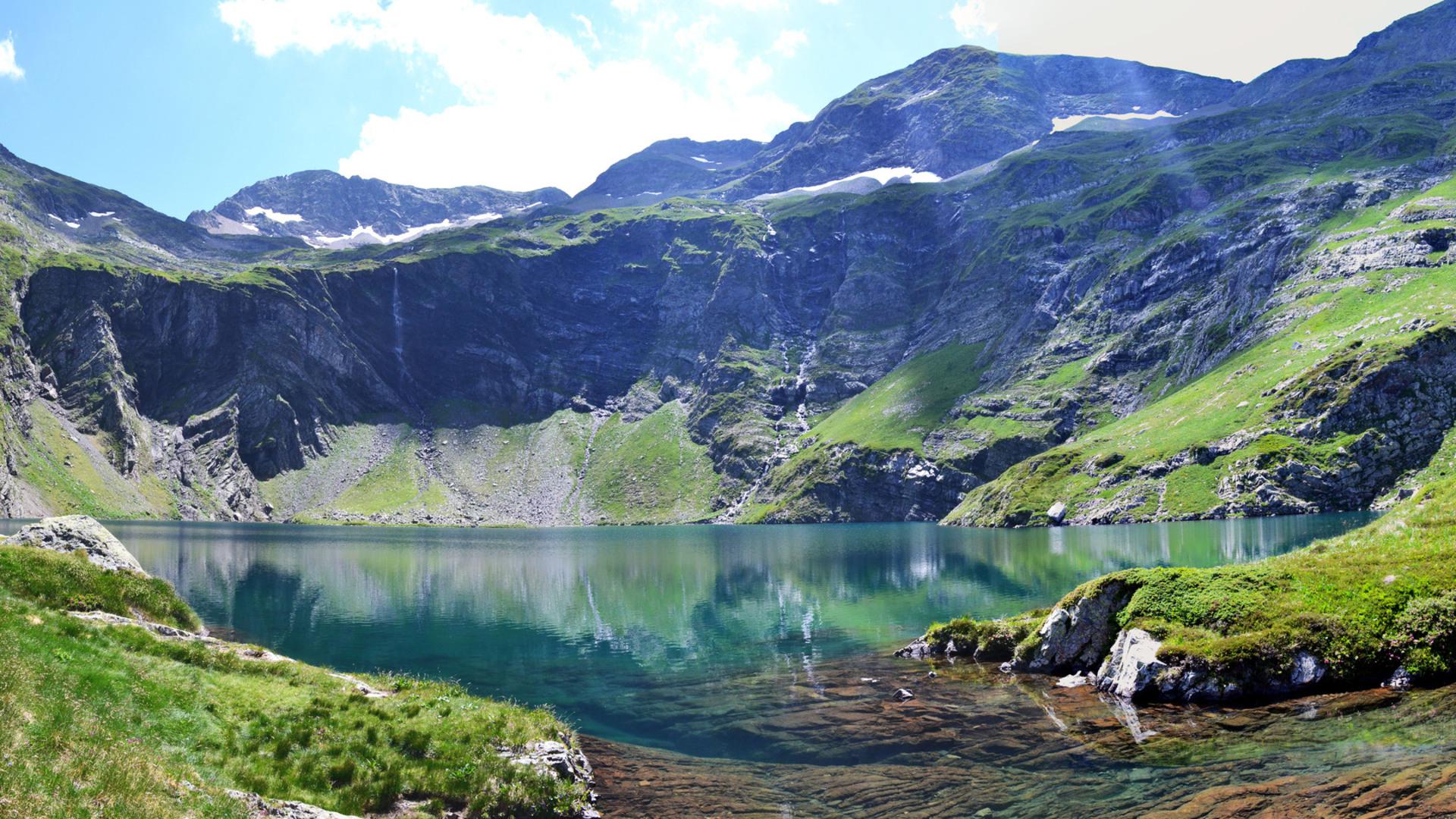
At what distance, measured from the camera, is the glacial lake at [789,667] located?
71.7 ft

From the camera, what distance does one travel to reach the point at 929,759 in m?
24.9

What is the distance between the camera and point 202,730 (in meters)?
19.9

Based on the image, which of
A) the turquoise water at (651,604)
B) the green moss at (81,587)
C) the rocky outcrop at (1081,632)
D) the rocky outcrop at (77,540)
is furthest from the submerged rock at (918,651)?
Result: the rocky outcrop at (77,540)

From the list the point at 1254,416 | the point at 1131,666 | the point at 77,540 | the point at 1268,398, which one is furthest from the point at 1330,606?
the point at 1268,398

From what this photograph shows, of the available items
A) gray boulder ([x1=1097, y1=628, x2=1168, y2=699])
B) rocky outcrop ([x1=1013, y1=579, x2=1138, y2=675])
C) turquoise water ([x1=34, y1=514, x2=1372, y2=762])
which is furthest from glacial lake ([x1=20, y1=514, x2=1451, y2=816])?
rocky outcrop ([x1=1013, y1=579, x2=1138, y2=675])

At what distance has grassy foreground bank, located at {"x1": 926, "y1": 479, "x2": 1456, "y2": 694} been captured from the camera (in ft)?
Result: 82.5

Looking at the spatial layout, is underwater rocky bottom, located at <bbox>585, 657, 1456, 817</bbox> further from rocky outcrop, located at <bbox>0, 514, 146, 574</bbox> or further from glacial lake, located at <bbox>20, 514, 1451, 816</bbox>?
rocky outcrop, located at <bbox>0, 514, 146, 574</bbox>

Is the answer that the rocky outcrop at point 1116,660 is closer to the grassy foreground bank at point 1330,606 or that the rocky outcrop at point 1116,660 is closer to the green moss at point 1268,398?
the grassy foreground bank at point 1330,606

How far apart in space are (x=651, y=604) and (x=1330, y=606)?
5441 centimetres

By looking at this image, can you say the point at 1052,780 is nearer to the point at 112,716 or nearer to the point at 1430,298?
the point at 112,716

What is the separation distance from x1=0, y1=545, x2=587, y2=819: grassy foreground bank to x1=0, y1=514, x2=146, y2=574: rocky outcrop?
18.2 ft

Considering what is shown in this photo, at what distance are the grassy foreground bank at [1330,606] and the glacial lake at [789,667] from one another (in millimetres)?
3489

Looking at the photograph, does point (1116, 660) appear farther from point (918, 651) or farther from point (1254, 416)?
point (1254, 416)

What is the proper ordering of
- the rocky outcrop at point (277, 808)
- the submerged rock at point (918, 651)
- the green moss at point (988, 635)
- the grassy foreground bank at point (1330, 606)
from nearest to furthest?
the rocky outcrop at point (277, 808), the grassy foreground bank at point (1330, 606), the green moss at point (988, 635), the submerged rock at point (918, 651)
